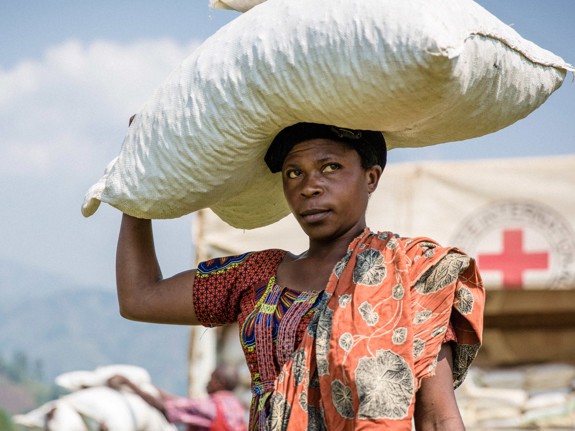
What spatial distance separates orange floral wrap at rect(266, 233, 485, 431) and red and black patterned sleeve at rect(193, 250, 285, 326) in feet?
0.86

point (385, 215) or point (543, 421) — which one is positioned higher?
point (385, 215)

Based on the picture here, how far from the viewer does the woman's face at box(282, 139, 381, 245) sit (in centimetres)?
201

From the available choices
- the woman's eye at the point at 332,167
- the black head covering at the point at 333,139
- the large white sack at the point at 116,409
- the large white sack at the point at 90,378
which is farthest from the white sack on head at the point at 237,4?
the large white sack at the point at 90,378

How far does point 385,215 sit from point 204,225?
4.27 ft

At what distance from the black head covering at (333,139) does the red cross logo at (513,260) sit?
481 cm

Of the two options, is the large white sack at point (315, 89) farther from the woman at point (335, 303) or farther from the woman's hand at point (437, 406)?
the woman's hand at point (437, 406)

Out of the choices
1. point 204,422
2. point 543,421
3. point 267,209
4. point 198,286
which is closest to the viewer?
point 198,286

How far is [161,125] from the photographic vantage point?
6.69ft

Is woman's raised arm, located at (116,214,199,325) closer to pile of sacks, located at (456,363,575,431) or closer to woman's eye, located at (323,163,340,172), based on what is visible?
woman's eye, located at (323,163,340,172)

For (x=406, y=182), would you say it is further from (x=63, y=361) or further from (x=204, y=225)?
(x=63, y=361)

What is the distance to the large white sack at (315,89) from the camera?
176cm

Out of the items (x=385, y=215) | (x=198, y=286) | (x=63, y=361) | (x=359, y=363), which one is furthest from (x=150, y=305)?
(x=63, y=361)

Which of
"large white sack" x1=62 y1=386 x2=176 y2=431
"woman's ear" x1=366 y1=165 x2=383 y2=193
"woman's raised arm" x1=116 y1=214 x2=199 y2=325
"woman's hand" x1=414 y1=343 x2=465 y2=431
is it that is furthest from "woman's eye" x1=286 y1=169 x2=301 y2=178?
"large white sack" x1=62 y1=386 x2=176 y2=431

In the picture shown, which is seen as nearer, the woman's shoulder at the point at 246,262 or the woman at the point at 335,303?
the woman at the point at 335,303
